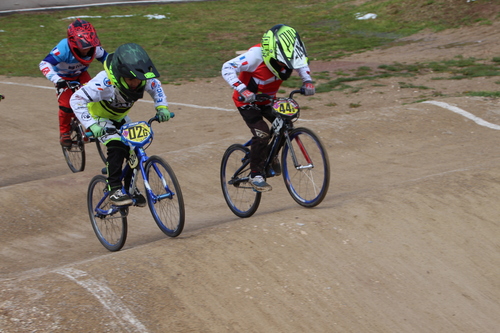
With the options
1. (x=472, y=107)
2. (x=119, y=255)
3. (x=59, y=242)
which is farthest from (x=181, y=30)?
(x=119, y=255)

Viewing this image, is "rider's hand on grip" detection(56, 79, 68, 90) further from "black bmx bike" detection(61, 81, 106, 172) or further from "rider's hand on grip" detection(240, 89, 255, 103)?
"rider's hand on grip" detection(240, 89, 255, 103)

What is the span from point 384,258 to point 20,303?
11.0ft

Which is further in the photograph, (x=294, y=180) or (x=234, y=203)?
(x=234, y=203)

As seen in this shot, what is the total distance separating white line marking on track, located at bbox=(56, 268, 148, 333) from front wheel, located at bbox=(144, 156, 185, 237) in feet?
4.12

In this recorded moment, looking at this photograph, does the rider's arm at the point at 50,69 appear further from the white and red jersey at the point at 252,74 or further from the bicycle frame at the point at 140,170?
the white and red jersey at the point at 252,74

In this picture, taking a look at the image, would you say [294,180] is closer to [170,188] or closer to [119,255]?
[170,188]

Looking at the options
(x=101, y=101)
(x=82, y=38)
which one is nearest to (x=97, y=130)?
(x=101, y=101)

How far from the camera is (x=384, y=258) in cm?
579

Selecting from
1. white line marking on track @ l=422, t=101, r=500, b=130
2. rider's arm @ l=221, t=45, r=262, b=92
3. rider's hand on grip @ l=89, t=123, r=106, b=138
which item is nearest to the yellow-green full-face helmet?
rider's arm @ l=221, t=45, r=262, b=92

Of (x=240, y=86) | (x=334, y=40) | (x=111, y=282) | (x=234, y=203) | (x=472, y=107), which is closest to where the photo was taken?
(x=111, y=282)

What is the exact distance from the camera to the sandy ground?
486cm

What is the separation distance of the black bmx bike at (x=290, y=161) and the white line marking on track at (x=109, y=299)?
8.29 feet

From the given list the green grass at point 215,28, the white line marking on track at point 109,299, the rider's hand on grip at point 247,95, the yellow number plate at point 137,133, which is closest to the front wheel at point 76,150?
the yellow number plate at point 137,133

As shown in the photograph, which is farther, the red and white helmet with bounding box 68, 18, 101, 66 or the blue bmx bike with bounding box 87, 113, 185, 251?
the red and white helmet with bounding box 68, 18, 101, 66
